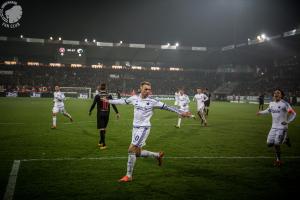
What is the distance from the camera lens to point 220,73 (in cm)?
8562

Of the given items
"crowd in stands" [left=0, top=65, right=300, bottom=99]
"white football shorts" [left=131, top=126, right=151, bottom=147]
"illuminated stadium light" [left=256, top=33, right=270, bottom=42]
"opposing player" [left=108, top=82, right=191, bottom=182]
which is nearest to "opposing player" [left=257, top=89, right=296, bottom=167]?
"opposing player" [left=108, top=82, right=191, bottom=182]

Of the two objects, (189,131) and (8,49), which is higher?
(8,49)

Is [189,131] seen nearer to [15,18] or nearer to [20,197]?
[20,197]

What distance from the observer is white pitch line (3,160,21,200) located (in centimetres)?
702

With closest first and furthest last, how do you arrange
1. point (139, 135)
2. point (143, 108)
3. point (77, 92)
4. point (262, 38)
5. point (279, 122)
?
point (139, 135)
point (143, 108)
point (279, 122)
point (262, 38)
point (77, 92)

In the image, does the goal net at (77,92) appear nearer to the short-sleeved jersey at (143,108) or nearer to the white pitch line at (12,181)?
the white pitch line at (12,181)

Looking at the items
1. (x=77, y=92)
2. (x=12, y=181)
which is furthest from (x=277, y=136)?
(x=77, y=92)

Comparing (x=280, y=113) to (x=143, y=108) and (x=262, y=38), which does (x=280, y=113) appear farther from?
(x=262, y=38)

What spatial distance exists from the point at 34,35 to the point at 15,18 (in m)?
9.41

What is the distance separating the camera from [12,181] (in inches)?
315

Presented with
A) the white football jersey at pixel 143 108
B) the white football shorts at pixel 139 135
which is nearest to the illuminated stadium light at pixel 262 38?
the white football jersey at pixel 143 108

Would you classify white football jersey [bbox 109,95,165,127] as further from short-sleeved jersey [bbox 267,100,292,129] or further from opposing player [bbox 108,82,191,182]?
short-sleeved jersey [bbox 267,100,292,129]

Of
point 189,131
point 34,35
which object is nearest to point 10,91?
point 34,35

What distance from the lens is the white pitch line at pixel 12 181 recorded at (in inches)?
276
